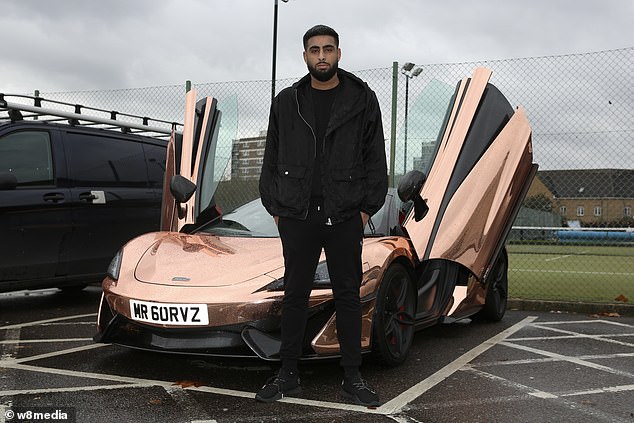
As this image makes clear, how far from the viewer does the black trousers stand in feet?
11.6

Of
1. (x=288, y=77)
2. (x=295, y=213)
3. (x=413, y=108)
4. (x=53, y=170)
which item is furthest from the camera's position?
(x=288, y=77)

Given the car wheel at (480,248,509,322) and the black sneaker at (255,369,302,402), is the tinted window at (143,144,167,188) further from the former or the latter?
the black sneaker at (255,369,302,402)

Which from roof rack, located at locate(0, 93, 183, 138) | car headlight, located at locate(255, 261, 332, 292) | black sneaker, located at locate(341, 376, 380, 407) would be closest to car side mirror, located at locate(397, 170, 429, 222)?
car headlight, located at locate(255, 261, 332, 292)

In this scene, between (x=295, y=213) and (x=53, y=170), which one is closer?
(x=295, y=213)

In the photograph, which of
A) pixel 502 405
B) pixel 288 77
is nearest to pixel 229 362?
pixel 502 405

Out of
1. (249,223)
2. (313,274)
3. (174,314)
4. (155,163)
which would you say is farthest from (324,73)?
(155,163)

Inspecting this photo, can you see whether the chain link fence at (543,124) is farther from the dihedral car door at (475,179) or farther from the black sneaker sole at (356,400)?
the black sneaker sole at (356,400)

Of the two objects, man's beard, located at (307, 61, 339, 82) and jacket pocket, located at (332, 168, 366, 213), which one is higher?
man's beard, located at (307, 61, 339, 82)

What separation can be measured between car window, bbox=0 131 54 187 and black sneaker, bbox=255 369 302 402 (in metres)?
3.63

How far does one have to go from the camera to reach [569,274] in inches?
497

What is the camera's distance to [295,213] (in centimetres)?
350

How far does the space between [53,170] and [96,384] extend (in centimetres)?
317

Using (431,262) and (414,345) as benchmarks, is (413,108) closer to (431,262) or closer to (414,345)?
(431,262)

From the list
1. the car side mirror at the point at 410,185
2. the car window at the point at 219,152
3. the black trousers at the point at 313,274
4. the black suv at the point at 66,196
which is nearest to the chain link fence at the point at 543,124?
the car window at the point at 219,152
